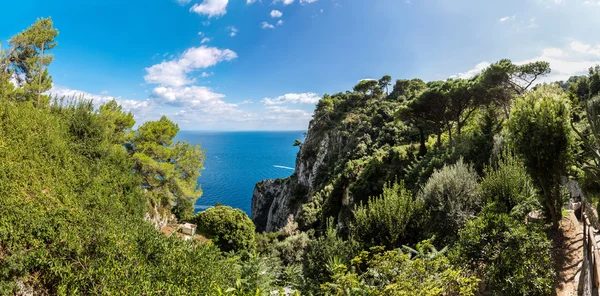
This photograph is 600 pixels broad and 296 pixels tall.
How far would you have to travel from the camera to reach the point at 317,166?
4131 centimetres

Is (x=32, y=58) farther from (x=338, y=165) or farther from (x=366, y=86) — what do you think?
(x=366, y=86)

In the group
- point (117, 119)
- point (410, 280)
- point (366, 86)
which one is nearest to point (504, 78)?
point (410, 280)

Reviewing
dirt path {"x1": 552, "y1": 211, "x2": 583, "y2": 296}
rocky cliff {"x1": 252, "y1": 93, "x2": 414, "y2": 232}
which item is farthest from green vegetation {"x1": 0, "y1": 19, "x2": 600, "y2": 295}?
rocky cliff {"x1": 252, "y1": 93, "x2": 414, "y2": 232}

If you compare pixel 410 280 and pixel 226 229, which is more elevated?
pixel 410 280

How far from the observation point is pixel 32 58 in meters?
14.7

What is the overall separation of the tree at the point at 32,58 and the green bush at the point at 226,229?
11.4m

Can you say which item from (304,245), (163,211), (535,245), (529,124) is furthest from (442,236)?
(163,211)

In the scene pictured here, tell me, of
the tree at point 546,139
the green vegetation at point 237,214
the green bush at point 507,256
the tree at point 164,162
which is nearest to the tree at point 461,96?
the green vegetation at point 237,214

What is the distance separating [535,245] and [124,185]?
1377 centimetres

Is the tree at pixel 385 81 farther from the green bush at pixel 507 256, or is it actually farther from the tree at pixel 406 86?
the green bush at pixel 507 256

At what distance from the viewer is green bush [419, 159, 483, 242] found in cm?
839

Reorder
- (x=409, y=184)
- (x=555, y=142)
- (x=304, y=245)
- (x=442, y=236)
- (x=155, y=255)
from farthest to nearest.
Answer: (x=409, y=184), (x=304, y=245), (x=442, y=236), (x=555, y=142), (x=155, y=255)

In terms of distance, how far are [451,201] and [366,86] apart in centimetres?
5128

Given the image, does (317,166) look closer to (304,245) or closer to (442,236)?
(304,245)
